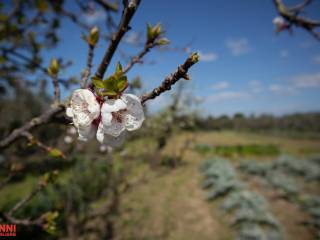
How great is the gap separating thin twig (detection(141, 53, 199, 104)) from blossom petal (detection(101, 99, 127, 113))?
0.28ft

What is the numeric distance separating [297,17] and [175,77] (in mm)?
1961

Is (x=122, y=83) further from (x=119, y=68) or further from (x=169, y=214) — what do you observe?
(x=169, y=214)

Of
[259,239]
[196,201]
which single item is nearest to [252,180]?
[196,201]

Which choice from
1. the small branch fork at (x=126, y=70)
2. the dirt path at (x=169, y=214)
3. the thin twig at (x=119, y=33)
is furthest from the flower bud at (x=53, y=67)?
the dirt path at (x=169, y=214)

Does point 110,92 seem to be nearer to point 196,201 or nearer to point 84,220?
point 84,220

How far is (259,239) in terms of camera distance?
6.04m

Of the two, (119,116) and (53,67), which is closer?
(119,116)

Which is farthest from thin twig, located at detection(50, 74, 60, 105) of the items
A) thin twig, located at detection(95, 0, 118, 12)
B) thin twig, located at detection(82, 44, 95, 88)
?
thin twig, located at detection(95, 0, 118, 12)

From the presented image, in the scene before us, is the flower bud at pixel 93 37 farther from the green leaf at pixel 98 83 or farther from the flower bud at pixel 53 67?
the green leaf at pixel 98 83

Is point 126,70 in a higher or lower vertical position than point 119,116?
higher

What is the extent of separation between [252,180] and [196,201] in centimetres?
418

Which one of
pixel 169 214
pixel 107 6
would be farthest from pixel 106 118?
pixel 169 214

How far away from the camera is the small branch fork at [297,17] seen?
74.5 inches

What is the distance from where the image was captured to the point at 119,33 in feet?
2.53
